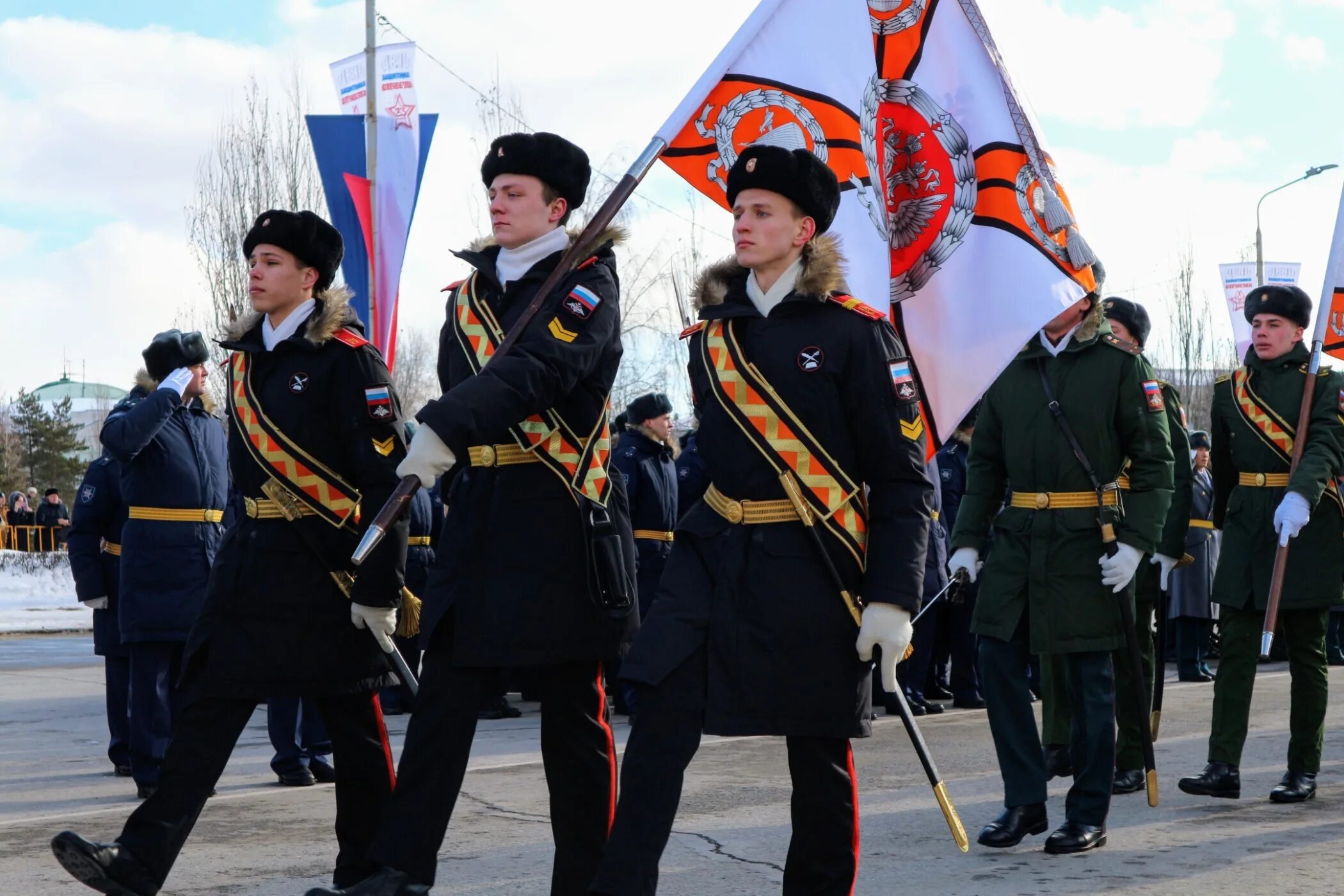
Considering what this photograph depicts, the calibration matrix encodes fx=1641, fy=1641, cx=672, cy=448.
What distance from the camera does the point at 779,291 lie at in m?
4.10

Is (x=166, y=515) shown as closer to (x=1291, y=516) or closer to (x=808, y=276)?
(x=808, y=276)

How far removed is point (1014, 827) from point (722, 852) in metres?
1.03

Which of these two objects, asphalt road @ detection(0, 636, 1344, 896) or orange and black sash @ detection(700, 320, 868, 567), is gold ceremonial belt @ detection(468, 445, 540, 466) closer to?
orange and black sash @ detection(700, 320, 868, 567)

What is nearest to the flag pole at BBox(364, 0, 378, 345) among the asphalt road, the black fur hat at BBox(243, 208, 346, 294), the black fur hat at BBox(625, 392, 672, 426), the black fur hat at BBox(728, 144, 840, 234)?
the black fur hat at BBox(625, 392, 672, 426)

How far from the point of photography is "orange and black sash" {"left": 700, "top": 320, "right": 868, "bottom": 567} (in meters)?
3.96

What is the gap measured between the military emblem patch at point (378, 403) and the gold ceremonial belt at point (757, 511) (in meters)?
1.22

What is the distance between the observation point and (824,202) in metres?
4.18

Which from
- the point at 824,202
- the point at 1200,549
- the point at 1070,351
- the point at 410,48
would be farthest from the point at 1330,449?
the point at 410,48

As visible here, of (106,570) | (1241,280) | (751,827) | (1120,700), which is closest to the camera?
(751,827)

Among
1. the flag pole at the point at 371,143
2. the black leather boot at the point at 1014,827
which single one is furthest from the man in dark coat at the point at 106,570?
the flag pole at the point at 371,143

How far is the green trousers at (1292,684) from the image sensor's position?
6812 millimetres

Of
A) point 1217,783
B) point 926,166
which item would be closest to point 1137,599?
point 1217,783

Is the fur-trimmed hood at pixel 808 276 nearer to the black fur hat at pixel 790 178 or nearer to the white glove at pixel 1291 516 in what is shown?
the black fur hat at pixel 790 178

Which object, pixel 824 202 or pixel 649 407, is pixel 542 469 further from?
pixel 649 407
